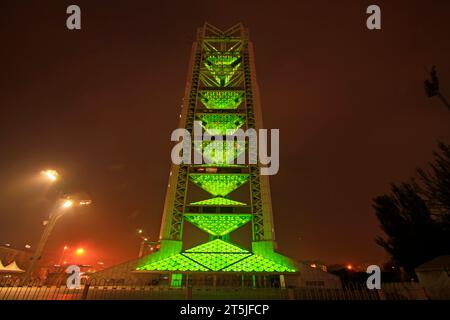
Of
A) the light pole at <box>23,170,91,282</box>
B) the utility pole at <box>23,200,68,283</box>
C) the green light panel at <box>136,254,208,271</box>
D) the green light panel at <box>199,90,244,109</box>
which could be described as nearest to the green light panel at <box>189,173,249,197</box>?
the green light panel at <box>136,254,208,271</box>

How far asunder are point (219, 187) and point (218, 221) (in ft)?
21.7

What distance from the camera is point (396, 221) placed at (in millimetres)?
34938

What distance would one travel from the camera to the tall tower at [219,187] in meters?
27.2

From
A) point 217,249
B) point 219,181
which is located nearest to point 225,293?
point 217,249

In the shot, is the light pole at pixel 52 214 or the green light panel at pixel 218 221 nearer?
the light pole at pixel 52 214

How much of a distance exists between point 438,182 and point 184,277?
91.4ft

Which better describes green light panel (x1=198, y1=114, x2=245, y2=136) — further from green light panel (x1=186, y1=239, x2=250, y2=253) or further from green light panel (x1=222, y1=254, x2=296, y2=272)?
green light panel (x1=222, y1=254, x2=296, y2=272)

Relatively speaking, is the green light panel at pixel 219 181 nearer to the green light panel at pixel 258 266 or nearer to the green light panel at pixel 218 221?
the green light panel at pixel 218 221

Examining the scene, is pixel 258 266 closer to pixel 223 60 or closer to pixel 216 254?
pixel 216 254

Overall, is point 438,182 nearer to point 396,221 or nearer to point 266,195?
point 396,221

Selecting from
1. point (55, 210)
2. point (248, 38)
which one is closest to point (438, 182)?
point (55, 210)

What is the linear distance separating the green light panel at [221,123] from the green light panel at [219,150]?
2.87 meters

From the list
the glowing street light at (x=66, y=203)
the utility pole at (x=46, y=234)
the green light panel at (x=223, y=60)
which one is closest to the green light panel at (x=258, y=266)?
the glowing street light at (x=66, y=203)

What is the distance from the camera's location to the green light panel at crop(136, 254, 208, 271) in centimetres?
2542
